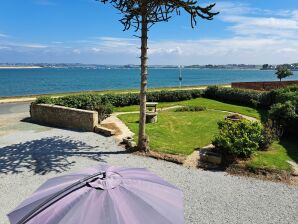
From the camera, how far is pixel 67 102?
22.1 meters

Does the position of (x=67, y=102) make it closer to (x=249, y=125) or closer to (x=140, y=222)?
(x=249, y=125)

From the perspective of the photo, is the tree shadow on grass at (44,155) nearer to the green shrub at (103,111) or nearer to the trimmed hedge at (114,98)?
the green shrub at (103,111)

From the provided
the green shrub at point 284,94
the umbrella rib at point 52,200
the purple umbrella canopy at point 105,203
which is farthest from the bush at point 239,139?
the umbrella rib at point 52,200

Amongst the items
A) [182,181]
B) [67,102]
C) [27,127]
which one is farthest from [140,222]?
[67,102]

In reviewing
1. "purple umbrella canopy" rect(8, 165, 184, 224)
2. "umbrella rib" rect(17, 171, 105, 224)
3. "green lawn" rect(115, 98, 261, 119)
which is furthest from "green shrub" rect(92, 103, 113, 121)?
"umbrella rib" rect(17, 171, 105, 224)

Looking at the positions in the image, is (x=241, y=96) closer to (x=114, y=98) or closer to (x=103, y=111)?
(x=114, y=98)

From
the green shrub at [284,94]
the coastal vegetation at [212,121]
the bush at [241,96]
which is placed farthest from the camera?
the bush at [241,96]

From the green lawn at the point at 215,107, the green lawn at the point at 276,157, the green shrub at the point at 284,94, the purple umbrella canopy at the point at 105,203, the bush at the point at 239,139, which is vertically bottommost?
the green lawn at the point at 215,107

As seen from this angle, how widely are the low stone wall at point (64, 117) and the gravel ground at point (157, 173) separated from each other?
145cm

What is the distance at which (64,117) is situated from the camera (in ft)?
61.7

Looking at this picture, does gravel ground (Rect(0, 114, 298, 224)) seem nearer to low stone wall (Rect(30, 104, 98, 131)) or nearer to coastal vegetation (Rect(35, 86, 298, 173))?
low stone wall (Rect(30, 104, 98, 131))

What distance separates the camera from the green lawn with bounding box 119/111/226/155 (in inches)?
554

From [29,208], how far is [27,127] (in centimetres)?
1522

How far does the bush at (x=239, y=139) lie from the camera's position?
11.8 metres
